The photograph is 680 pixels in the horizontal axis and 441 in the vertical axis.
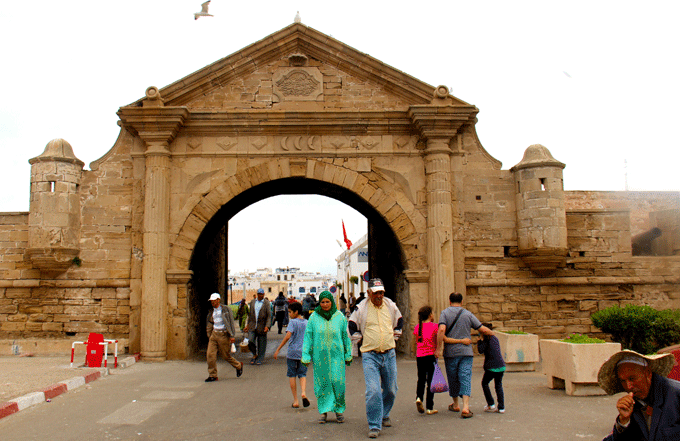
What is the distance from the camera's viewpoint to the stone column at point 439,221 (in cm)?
1145

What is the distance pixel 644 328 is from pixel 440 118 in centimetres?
549

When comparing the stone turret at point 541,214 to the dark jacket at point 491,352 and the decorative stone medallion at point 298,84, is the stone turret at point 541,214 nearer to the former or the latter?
the decorative stone medallion at point 298,84

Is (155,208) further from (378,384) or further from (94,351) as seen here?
(378,384)

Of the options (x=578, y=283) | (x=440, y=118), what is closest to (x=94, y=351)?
(x=440, y=118)

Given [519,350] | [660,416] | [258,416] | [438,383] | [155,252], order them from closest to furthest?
[660,416]
[438,383]
[258,416]
[519,350]
[155,252]

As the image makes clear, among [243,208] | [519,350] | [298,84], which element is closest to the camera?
[519,350]

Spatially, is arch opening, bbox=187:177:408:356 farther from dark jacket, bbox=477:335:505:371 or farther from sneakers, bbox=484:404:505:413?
sneakers, bbox=484:404:505:413

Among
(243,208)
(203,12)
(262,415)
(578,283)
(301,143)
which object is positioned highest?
(203,12)

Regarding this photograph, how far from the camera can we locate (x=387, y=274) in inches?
602

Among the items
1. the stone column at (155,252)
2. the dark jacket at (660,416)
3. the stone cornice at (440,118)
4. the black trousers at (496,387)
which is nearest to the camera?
the dark jacket at (660,416)

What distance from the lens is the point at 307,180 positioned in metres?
12.6

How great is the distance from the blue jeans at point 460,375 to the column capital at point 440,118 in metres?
6.40

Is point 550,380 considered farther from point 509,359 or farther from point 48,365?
point 48,365

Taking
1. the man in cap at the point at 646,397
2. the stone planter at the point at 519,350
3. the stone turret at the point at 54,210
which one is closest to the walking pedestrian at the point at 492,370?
the stone planter at the point at 519,350
